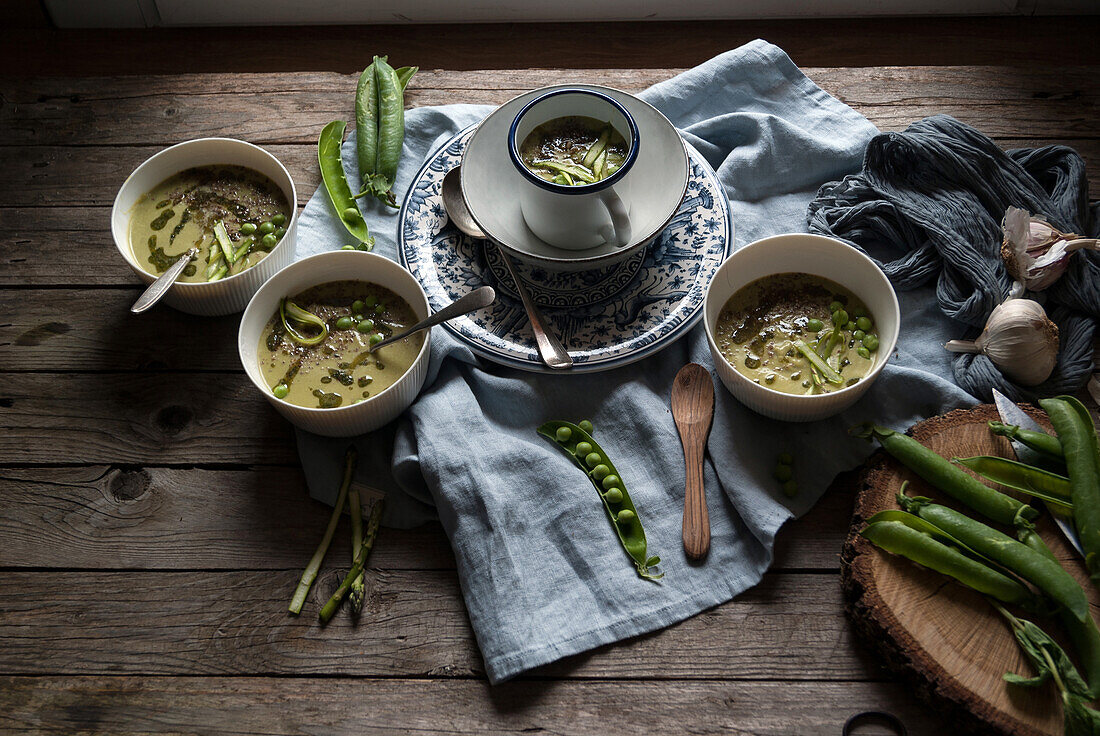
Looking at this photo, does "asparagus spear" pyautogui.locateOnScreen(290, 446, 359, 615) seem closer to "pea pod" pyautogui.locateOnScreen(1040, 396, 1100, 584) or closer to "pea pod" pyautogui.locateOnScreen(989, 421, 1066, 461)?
"pea pod" pyautogui.locateOnScreen(989, 421, 1066, 461)

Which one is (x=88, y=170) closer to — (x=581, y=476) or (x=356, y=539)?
(x=356, y=539)

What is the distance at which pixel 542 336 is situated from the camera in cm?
212

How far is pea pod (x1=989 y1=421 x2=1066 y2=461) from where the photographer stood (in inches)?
73.4

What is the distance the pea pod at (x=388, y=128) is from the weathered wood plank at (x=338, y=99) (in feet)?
0.38

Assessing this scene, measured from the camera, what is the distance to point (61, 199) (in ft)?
8.21

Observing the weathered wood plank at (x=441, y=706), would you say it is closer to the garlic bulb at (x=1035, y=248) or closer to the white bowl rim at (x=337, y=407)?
the white bowl rim at (x=337, y=407)

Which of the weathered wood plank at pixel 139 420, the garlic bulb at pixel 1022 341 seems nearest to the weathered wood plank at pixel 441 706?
the weathered wood plank at pixel 139 420

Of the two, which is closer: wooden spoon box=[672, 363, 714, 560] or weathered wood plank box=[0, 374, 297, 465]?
wooden spoon box=[672, 363, 714, 560]

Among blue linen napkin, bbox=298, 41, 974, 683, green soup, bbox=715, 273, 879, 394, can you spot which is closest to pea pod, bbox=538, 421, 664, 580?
blue linen napkin, bbox=298, 41, 974, 683

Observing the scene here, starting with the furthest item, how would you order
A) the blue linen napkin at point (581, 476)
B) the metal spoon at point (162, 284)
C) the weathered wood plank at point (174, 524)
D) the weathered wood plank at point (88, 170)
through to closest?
1. the weathered wood plank at point (88, 170)
2. the metal spoon at point (162, 284)
3. the weathered wood plank at point (174, 524)
4. the blue linen napkin at point (581, 476)

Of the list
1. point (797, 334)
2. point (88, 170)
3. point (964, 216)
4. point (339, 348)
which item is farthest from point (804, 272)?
point (88, 170)

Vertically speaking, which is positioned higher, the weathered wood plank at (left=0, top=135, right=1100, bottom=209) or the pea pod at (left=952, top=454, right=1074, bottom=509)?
the weathered wood plank at (left=0, top=135, right=1100, bottom=209)

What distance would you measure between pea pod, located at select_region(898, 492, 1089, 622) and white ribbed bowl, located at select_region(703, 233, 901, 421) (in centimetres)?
27

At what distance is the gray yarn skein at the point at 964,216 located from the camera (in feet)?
6.91
